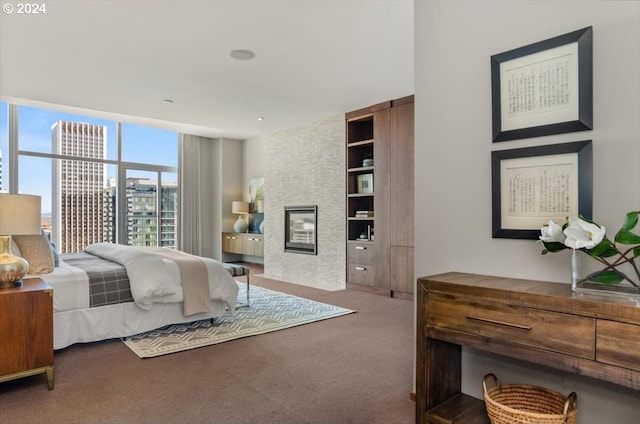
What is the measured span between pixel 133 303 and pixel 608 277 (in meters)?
3.29

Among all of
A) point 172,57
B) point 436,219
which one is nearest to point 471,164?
point 436,219

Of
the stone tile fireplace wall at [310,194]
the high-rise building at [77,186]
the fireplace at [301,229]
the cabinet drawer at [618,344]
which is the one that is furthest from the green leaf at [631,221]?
the high-rise building at [77,186]

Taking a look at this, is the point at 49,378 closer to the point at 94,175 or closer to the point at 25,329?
the point at 25,329

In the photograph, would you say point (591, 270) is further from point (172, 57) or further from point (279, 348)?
point (172, 57)

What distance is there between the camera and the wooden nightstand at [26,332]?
7.46 ft

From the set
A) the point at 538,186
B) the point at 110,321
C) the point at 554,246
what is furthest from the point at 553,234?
the point at 110,321

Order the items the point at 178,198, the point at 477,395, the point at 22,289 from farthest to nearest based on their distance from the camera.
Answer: the point at 178,198 → the point at 22,289 → the point at 477,395

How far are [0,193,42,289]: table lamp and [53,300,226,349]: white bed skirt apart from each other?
0.60 metres

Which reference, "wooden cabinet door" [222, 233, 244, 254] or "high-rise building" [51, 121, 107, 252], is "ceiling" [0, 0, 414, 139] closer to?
"high-rise building" [51, 121, 107, 252]

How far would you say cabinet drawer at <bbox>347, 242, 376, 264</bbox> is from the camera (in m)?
5.46

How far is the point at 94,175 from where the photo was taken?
7184 millimetres

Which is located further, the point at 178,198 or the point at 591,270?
the point at 178,198

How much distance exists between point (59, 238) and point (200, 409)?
603 centimetres

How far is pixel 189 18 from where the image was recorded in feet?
9.83
